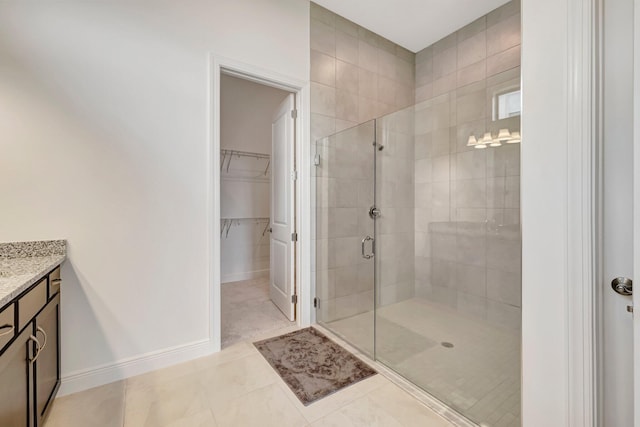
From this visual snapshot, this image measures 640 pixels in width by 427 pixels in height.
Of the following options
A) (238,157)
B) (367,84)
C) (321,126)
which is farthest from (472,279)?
(238,157)

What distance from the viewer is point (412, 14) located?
272cm

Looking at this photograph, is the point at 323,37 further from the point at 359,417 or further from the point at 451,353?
the point at 359,417

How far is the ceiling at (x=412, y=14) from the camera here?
2.57m

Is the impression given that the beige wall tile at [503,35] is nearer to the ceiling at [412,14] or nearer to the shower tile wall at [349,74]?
the ceiling at [412,14]

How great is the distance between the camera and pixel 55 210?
1.60 m

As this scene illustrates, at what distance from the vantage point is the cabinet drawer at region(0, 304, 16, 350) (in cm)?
89

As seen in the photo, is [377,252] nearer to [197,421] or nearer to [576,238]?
[576,238]

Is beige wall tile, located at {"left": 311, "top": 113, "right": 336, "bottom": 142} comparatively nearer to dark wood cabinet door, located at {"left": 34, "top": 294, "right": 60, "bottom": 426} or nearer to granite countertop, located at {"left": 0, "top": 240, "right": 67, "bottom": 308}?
granite countertop, located at {"left": 0, "top": 240, "right": 67, "bottom": 308}

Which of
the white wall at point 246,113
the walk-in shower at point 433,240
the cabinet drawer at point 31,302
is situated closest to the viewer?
the cabinet drawer at point 31,302

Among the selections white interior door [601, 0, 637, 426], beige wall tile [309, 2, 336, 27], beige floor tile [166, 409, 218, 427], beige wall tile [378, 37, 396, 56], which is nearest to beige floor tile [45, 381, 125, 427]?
beige floor tile [166, 409, 218, 427]

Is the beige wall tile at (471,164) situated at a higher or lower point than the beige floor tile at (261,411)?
higher

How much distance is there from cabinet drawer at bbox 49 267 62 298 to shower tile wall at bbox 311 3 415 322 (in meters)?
1.85

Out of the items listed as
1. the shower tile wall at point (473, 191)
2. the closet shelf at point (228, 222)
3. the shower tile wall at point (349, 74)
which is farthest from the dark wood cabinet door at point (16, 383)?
the closet shelf at point (228, 222)

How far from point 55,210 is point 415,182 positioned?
2718mm
